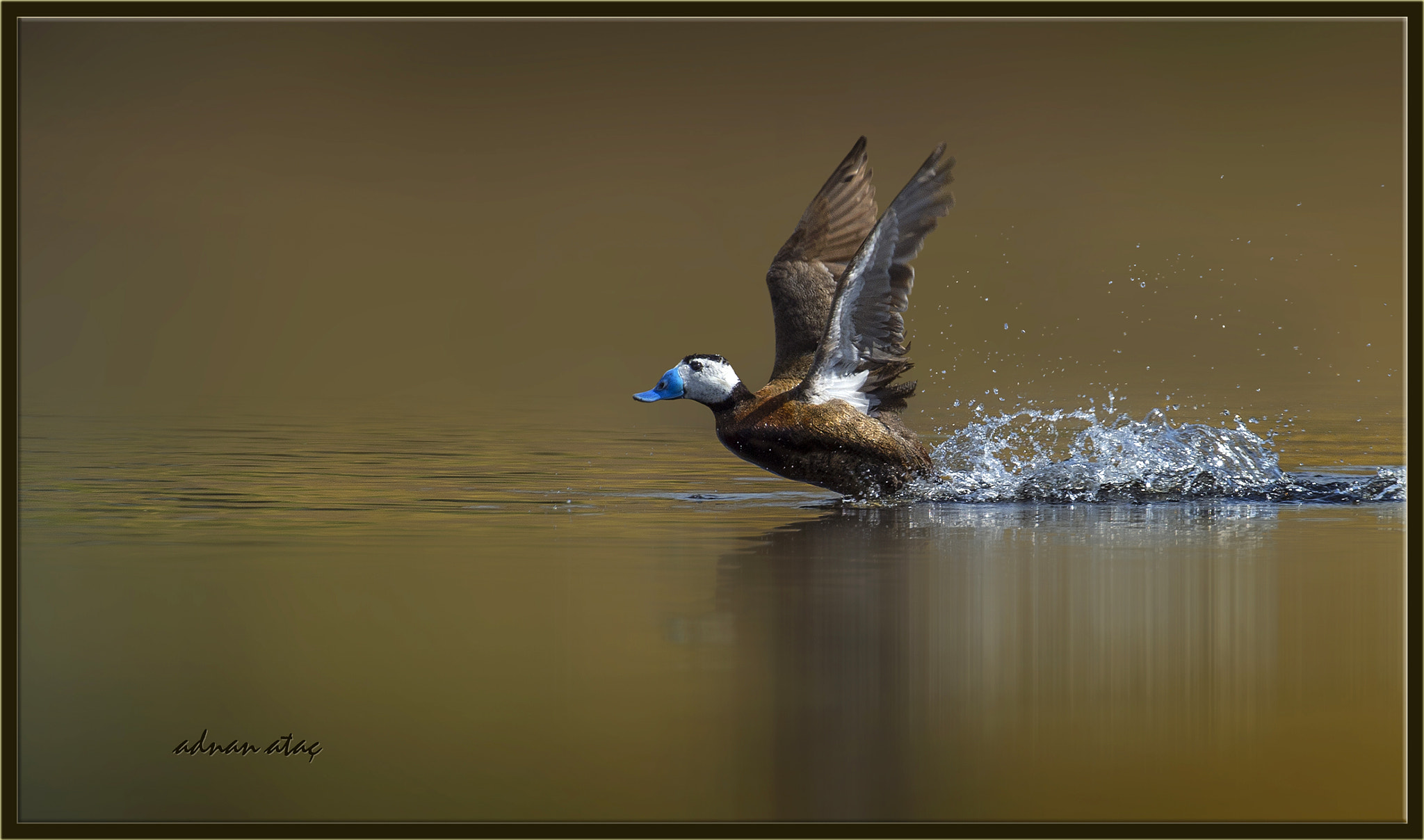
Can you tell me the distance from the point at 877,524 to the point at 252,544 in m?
2.71

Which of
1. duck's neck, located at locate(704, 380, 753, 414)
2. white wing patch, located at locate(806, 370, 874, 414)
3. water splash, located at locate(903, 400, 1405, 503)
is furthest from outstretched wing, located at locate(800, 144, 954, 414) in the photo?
water splash, located at locate(903, 400, 1405, 503)

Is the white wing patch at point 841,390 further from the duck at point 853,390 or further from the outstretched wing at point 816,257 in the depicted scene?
the outstretched wing at point 816,257

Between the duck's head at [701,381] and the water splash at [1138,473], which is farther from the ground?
the duck's head at [701,381]

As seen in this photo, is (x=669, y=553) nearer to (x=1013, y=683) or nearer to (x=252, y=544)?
(x=252, y=544)

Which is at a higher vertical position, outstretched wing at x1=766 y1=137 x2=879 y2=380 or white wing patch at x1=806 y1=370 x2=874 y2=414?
outstretched wing at x1=766 y1=137 x2=879 y2=380

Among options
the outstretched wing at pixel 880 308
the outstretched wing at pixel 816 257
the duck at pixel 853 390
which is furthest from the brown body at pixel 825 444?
the outstretched wing at pixel 816 257

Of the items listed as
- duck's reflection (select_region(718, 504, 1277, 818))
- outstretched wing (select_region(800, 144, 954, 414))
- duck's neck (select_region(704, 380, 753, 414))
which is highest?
outstretched wing (select_region(800, 144, 954, 414))

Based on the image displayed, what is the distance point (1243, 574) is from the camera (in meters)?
5.14

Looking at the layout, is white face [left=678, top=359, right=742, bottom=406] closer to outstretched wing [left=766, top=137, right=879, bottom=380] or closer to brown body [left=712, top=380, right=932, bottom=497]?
brown body [left=712, top=380, right=932, bottom=497]

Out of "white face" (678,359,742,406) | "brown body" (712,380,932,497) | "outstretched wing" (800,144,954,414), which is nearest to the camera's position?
"outstretched wing" (800,144,954,414)

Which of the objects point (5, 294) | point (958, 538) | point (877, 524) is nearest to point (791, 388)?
point (877, 524)

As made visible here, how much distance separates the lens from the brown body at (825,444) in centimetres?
729

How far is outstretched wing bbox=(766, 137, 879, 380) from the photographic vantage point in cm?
842

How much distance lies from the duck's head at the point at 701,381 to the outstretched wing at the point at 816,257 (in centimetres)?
78
